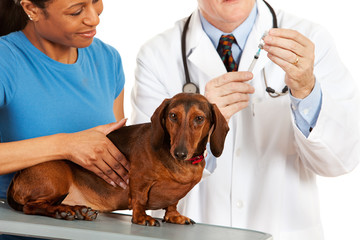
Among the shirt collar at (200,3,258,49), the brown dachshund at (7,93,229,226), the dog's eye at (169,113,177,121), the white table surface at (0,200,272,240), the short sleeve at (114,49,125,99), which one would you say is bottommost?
the white table surface at (0,200,272,240)

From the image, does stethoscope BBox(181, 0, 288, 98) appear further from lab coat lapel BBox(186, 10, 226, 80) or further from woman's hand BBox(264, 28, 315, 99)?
woman's hand BBox(264, 28, 315, 99)

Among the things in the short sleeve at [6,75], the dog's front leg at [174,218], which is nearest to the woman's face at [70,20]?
the short sleeve at [6,75]

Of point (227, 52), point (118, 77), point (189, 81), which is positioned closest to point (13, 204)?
point (118, 77)

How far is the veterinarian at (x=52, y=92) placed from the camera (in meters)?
1.23

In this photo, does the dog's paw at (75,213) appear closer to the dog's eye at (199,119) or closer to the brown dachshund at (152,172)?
the brown dachshund at (152,172)

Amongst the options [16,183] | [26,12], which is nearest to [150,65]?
[26,12]

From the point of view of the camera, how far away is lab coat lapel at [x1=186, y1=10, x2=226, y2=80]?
1.82m

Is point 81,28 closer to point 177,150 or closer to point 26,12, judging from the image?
point 26,12

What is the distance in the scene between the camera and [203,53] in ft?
6.01

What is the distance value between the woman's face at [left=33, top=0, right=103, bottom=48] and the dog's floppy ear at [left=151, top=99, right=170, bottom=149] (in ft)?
1.07

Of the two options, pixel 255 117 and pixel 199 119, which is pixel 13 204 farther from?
pixel 255 117

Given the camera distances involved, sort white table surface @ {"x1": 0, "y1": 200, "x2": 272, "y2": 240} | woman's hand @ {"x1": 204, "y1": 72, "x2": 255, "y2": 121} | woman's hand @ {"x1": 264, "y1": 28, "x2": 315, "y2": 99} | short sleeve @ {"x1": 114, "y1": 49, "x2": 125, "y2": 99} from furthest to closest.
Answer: short sleeve @ {"x1": 114, "y1": 49, "x2": 125, "y2": 99} < woman's hand @ {"x1": 204, "y1": 72, "x2": 255, "y2": 121} < woman's hand @ {"x1": 264, "y1": 28, "x2": 315, "y2": 99} < white table surface @ {"x1": 0, "y1": 200, "x2": 272, "y2": 240}

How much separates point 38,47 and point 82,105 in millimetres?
197

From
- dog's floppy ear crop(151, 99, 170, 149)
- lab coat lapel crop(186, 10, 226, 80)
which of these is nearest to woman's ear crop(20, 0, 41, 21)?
dog's floppy ear crop(151, 99, 170, 149)
